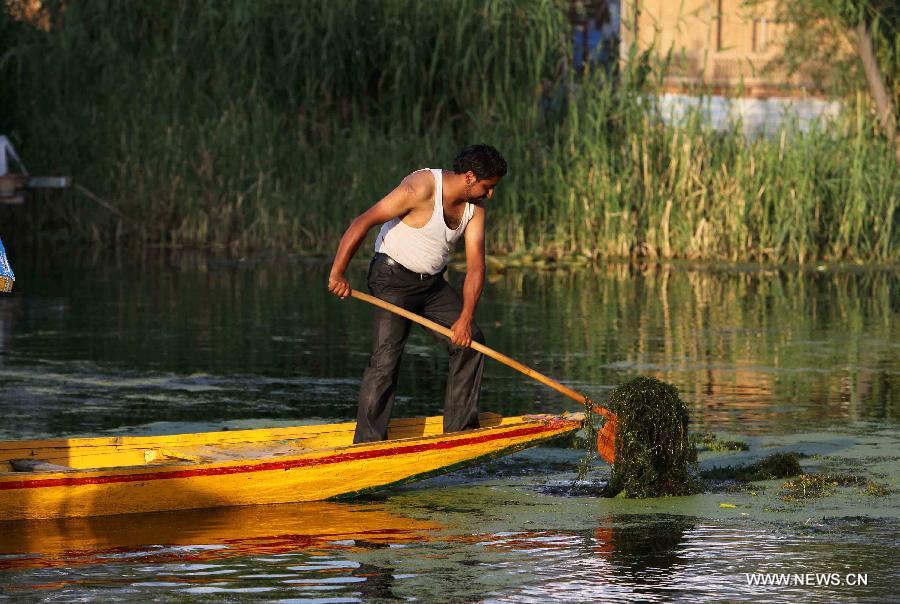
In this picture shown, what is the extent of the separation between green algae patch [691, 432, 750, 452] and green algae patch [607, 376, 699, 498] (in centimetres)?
118

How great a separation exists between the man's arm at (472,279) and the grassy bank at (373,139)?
11.4m

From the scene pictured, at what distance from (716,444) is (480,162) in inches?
91.6

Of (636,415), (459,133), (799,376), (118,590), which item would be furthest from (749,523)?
(459,133)

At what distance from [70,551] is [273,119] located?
605 inches

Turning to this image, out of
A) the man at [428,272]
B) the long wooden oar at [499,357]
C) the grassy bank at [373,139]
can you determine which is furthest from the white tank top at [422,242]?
the grassy bank at [373,139]

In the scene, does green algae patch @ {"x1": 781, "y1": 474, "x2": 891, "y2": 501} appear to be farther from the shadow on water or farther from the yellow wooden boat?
the yellow wooden boat

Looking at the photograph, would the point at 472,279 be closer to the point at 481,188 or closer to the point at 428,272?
the point at 428,272

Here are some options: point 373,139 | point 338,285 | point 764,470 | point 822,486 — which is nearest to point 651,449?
point 764,470

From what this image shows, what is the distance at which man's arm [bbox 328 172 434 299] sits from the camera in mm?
8883

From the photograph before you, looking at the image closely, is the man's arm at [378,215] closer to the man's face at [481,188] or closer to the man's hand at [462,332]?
the man's face at [481,188]

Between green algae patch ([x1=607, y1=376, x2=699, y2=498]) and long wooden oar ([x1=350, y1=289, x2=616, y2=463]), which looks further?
long wooden oar ([x1=350, y1=289, x2=616, y2=463])

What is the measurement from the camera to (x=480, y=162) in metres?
8.92

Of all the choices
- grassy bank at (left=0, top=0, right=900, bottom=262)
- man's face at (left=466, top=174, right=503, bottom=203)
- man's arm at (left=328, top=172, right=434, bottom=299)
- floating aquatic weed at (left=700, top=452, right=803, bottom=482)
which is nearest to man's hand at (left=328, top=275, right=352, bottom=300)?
man's arm at (left=328, top=172, right=434, bottom=299)

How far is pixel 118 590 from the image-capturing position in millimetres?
6980
